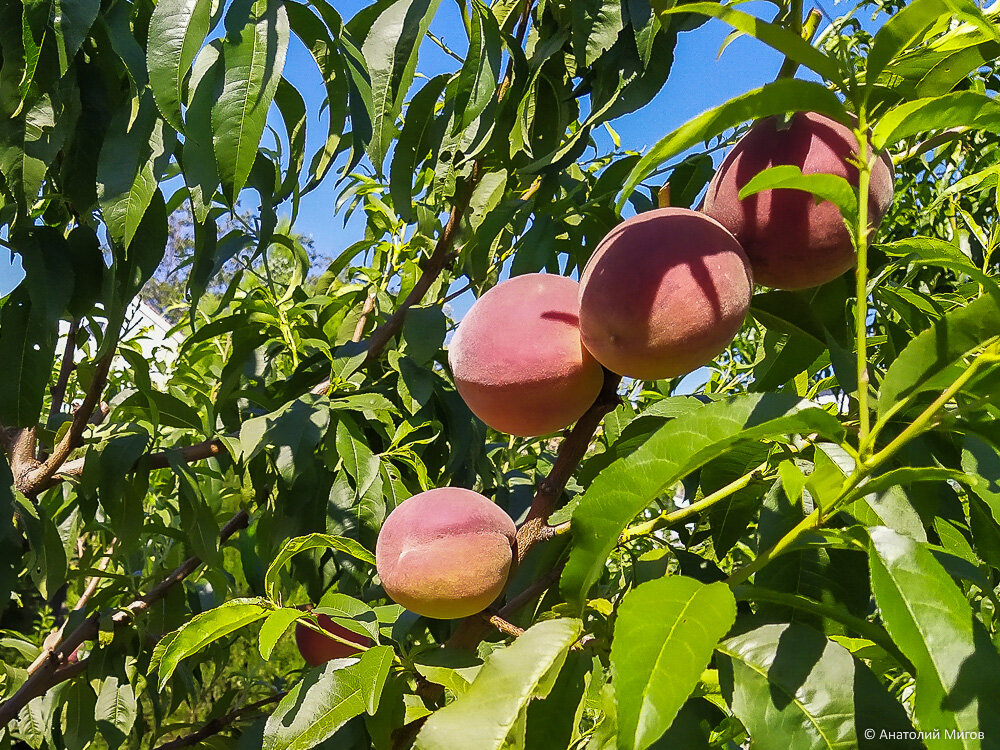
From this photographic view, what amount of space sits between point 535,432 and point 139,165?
48cm

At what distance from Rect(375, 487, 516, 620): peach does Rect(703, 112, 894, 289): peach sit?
0.29 meters

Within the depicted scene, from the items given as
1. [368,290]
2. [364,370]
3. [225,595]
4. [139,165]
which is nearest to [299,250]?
[368,290]

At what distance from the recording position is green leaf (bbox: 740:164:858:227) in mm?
449

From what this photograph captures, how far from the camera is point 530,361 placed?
610 millimetres

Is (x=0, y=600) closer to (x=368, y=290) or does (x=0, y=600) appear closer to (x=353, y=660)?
(x=353, y=660)

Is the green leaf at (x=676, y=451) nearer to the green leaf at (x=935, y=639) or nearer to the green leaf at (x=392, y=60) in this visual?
the green leaf at (x=935, y=639)

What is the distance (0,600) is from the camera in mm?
1021

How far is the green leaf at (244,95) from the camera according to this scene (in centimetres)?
66

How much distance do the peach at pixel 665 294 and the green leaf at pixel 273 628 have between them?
32 centimetres

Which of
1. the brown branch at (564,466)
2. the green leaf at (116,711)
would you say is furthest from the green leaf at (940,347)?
the green leaf at (116,711)

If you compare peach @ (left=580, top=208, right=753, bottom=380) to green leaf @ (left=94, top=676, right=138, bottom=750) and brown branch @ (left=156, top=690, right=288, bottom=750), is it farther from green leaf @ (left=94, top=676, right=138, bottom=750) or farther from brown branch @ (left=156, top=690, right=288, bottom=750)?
green leaf @ (left=94, top=676, right=138, bottom=750)

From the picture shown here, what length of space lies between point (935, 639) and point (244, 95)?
2.03 feet

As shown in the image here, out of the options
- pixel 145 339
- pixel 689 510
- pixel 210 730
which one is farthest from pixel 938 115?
pixel 145 339

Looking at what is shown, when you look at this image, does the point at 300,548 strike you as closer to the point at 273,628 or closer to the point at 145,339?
the point at 273,628
